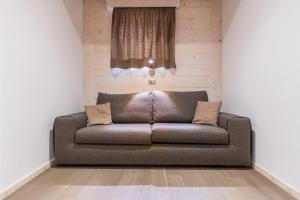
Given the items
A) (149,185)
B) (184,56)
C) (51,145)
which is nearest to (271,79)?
(149,185)

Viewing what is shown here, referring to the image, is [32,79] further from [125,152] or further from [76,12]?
[76,12]

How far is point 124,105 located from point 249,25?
194 centimetres

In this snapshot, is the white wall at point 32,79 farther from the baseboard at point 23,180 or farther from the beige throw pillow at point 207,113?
the beige throw pillow at point 207,113

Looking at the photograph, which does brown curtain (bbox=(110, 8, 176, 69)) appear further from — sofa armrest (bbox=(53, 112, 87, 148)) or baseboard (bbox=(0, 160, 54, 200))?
baseboard (bbox=(0, 160, 54, 200))

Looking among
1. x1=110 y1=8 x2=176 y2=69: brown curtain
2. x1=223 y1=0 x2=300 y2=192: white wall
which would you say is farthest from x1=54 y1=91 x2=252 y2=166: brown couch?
x1=110 y1=8 x2=176 y2=69: brown curtain

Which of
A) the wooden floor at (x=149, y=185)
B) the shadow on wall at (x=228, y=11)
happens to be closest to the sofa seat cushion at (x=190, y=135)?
the wooden floor at (x=149, y=185)

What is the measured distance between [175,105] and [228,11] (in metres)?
1.60

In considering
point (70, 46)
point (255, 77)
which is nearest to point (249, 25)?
→ point (255, 77)

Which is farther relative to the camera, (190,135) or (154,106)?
(154,106)

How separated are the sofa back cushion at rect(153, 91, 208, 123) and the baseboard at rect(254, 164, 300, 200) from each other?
116 centimetres

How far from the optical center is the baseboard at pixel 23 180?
217 centimetres

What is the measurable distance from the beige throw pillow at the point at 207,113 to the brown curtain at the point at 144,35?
95cm

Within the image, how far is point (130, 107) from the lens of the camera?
12.5ft

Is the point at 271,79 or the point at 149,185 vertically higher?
the point at 271,79
